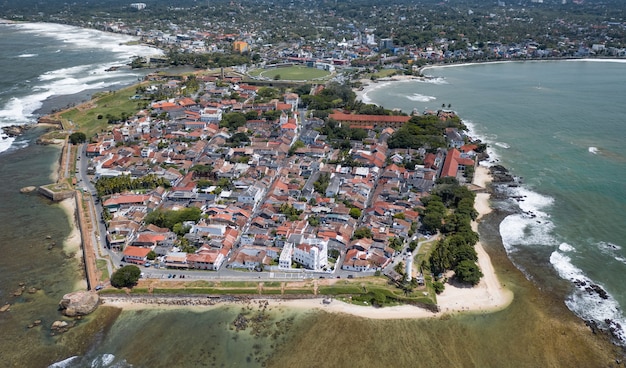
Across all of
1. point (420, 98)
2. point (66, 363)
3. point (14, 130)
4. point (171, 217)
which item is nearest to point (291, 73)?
point (420, 98)

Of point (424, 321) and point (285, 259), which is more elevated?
point (285, 259)

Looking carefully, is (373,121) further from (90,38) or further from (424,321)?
(90,38)

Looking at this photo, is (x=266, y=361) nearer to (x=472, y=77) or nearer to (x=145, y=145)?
(x=145, y=145)

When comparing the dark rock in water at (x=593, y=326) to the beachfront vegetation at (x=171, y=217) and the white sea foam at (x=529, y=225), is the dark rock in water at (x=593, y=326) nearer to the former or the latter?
the white sea foam at (x=529, y=225)

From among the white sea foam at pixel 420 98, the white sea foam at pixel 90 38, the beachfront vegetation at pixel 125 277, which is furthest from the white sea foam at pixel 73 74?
the white sea foam at pixel 420 98

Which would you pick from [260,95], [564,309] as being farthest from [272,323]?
[260,95]

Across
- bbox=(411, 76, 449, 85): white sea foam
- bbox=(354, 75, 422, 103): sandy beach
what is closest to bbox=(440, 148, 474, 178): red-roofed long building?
bbox=(354, 75, 422, 103): sandy beach
